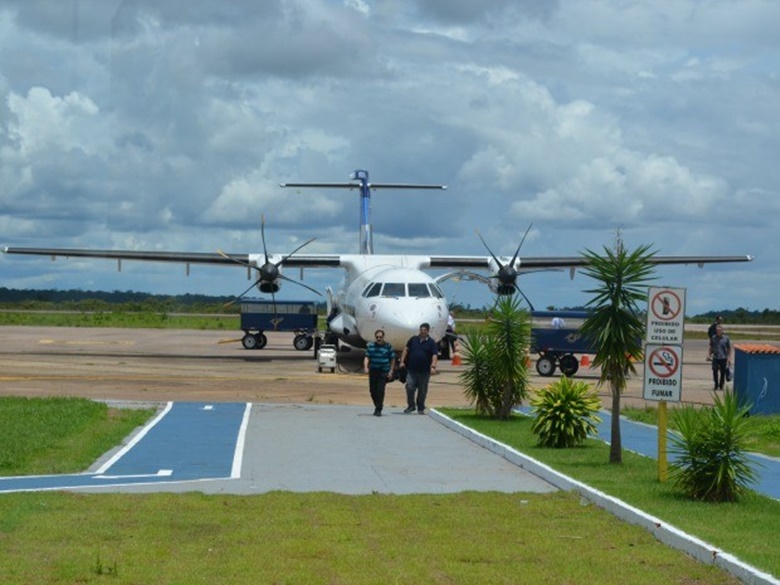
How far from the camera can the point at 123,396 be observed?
1069 inches

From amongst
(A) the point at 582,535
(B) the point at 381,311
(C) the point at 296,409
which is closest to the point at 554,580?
(A) the point at 582,535

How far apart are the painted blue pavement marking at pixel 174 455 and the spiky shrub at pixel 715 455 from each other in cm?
517

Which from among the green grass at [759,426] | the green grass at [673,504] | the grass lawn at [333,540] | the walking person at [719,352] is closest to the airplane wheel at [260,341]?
the walking person at [719,352]

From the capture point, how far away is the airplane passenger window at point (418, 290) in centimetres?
3372

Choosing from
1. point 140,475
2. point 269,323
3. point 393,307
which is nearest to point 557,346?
point 393,307

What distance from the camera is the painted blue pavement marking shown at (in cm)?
1393

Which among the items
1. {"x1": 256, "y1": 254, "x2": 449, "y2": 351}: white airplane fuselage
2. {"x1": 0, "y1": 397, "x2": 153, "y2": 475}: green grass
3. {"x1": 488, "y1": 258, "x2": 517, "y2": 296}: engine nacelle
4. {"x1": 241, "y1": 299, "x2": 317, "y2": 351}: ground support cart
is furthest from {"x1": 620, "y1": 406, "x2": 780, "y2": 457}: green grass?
{"x1": 241, "y1": 299, "x2": 317, "y2": 351}: ground support cart

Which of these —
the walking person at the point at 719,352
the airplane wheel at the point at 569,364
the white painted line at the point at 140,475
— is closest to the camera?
the white painted line at the point at 140,475

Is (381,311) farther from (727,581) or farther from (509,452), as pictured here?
(727,581)

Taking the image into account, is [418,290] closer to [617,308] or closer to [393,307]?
[393,307]

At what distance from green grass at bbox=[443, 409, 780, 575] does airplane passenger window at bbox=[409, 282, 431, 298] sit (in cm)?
1520

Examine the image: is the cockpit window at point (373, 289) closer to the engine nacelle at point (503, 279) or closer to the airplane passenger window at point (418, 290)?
the airplane passenger window at point (418, 290)

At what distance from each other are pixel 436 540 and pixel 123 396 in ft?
59.4

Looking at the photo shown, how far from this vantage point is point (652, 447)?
1828 centimetres
